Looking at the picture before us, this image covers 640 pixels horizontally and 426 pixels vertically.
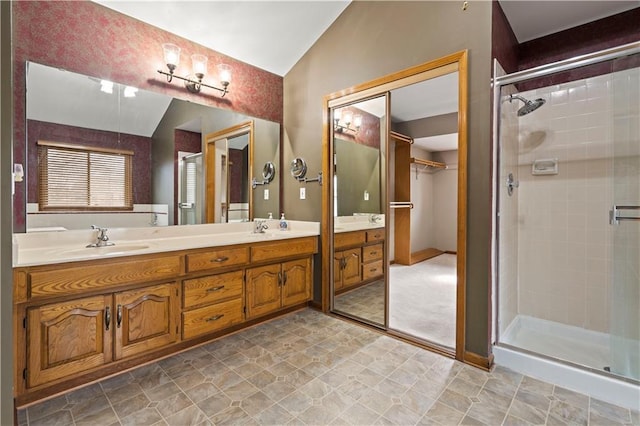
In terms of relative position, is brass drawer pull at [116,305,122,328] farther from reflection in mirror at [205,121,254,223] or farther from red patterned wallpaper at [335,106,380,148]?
red patterned wallpaper at [335,106,380,148]

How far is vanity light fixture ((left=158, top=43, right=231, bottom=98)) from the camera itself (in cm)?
244

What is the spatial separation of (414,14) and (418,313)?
259 centimetres

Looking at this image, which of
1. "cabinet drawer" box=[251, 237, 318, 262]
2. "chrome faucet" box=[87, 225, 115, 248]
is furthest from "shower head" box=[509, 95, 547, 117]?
"chrome faucet" box=[87, 225, 115, 248]

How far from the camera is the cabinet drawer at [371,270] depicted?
2.79 metres

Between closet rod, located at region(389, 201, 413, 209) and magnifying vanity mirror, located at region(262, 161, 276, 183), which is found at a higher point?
magnifying vanity mirror, located at region(262, 161, 276, 183)

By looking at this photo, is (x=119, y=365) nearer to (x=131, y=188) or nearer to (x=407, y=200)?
(x=131, y=188)

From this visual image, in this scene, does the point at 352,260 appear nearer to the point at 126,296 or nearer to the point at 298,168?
the point at 298,168

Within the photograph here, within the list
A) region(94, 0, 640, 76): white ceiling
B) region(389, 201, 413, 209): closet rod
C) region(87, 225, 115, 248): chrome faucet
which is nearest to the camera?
region(87, 225, 115, 248): chrome faucet

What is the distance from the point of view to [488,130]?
196cm

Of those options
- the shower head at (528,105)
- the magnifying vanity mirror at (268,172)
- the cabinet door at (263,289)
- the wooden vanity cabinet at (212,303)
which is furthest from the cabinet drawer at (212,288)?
the shower head at (528,105)

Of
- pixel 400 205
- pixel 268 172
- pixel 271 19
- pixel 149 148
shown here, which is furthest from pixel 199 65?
pixel 400 205

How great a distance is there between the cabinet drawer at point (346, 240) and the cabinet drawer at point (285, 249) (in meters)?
0.21

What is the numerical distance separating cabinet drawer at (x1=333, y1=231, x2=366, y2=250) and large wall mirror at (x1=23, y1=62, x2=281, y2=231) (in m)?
0.78

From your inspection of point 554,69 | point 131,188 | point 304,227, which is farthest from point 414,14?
point 131,188
